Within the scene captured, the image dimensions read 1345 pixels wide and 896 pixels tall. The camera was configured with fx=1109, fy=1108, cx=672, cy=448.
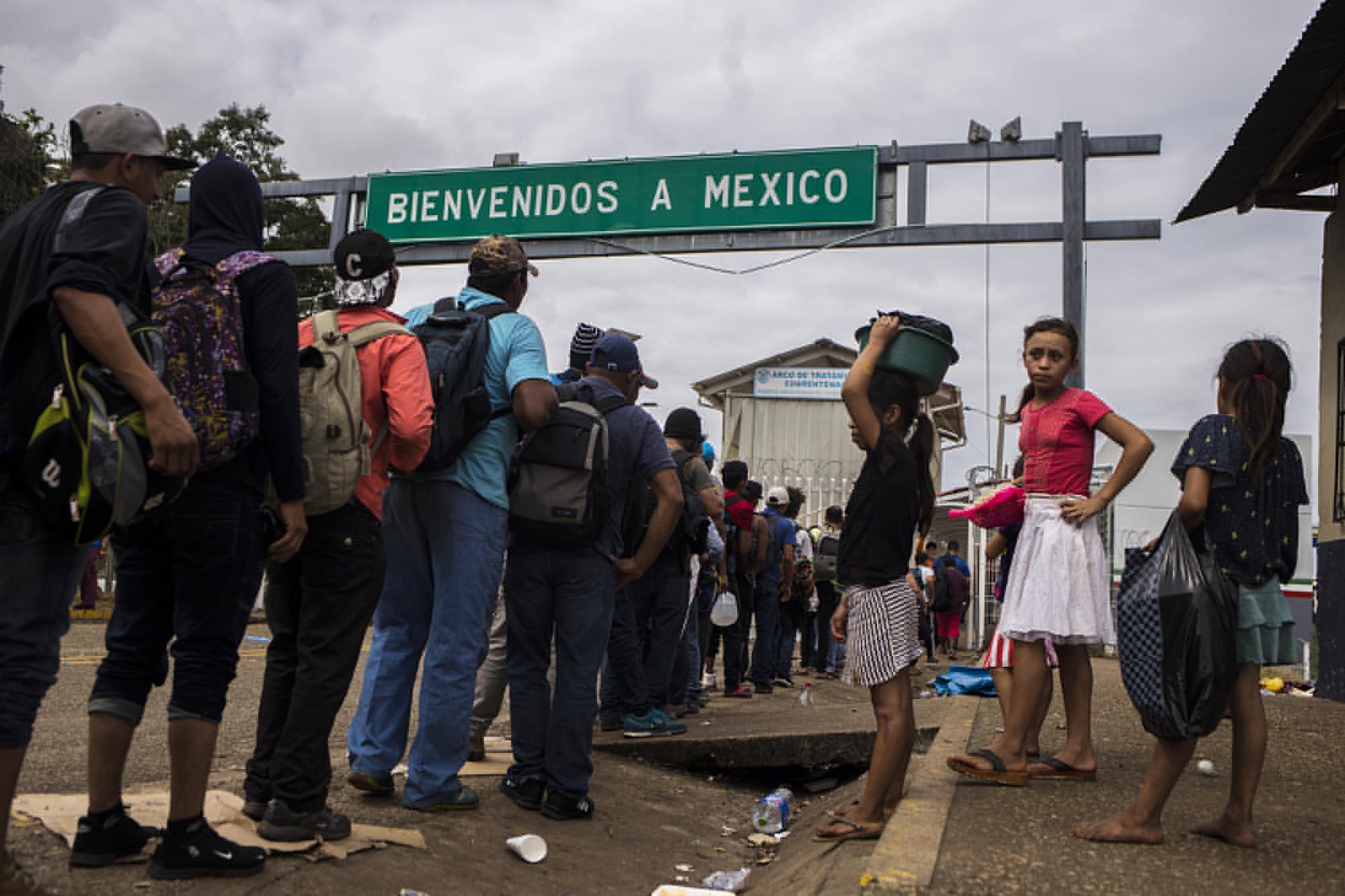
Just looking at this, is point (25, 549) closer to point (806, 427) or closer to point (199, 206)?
point (199, 206)

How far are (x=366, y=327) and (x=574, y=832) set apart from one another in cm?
197

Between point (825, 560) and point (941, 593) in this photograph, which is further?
point (941, 593)

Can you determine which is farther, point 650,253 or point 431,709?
point 650,253

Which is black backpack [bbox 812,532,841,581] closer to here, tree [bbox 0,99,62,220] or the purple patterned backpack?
the purple patterned backpack

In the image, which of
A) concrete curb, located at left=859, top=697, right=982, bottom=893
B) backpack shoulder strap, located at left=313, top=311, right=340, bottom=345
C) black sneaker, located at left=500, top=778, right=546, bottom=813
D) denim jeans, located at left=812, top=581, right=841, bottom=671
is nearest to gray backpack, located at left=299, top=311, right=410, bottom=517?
backpack shoulder strap, located at left=313, top=311, right=340, bottom=345

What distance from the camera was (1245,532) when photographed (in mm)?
3666

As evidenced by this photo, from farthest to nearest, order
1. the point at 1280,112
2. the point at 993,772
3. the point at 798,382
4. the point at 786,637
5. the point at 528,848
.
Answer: the point at 798,382 → the point at 786,637 → the point at 1280,112 → the point at 993,772 → the point at 528,848

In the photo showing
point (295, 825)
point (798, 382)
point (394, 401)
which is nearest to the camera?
point (295, 825)

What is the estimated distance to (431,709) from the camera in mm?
3840

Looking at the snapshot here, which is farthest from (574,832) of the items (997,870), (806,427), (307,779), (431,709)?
(806,427)

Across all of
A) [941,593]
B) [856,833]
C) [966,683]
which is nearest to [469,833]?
[856,833]

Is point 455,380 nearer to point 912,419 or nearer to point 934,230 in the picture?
point 912,419

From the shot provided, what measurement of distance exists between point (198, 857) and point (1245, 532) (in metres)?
3.29

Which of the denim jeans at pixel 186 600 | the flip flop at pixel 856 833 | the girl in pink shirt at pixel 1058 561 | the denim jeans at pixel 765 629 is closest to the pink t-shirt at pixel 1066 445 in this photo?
the girl in pink shirt at pixel 1058 561
